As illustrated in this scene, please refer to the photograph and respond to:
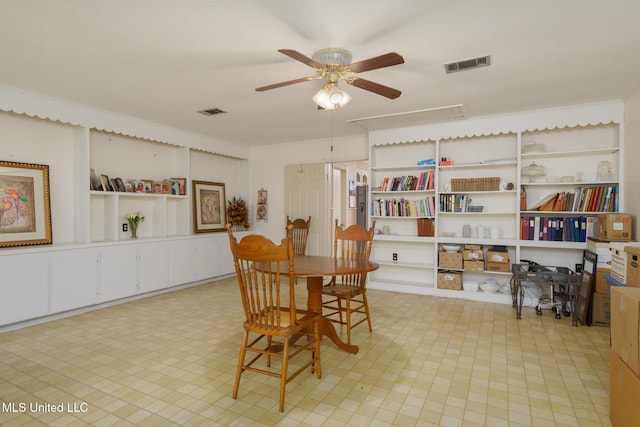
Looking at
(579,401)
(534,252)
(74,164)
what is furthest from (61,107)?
(534,252)

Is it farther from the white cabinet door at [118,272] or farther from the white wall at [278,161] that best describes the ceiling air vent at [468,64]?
the white cabinet door at [118,272]

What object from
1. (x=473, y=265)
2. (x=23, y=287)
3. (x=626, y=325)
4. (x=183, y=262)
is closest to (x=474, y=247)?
(x=473, y=265)

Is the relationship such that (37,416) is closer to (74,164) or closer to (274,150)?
(74,164)

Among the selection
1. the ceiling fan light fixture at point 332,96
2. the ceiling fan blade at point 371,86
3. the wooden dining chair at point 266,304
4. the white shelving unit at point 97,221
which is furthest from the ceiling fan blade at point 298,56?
the white shelving unit at point 97,221

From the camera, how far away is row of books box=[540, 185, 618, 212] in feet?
13.0

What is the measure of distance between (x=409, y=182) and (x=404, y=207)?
1.23ft

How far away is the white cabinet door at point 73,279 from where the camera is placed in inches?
147

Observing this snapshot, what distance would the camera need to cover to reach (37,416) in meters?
2.04

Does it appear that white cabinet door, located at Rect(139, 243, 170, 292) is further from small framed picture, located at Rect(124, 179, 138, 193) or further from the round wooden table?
the round wooden table

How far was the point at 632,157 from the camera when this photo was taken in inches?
145

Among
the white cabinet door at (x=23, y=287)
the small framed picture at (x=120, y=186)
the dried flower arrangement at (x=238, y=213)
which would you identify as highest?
the small framed picture at (x=120, y=186)

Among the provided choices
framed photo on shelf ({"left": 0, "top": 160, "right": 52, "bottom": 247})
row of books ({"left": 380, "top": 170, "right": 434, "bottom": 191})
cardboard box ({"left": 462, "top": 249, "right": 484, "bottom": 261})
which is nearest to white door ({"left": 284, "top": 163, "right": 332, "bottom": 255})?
row of books ({"left": 380, "top": 170, "right": 434, "bottom": 191})

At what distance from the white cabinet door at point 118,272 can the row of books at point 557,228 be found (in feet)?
16.5

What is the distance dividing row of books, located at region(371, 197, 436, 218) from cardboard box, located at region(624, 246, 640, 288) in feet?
8.00
